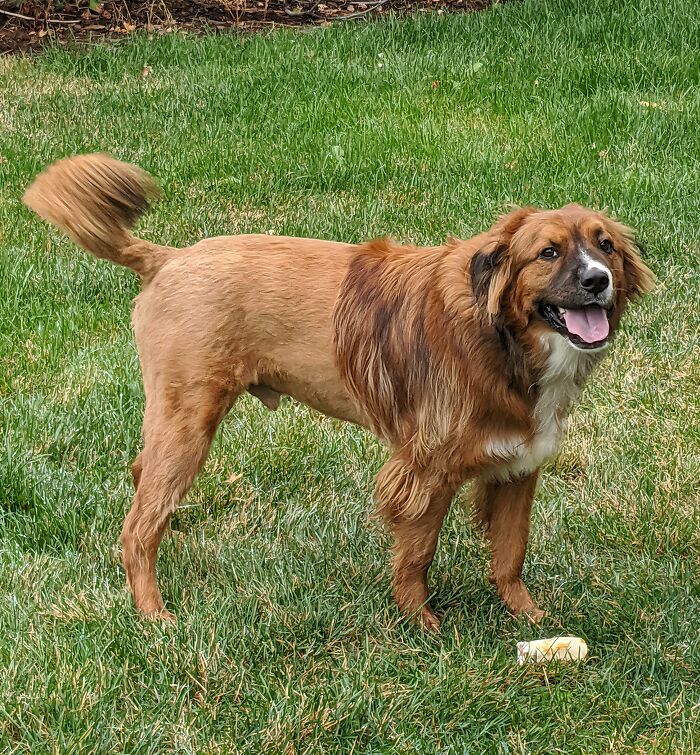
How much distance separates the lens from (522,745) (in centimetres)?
305

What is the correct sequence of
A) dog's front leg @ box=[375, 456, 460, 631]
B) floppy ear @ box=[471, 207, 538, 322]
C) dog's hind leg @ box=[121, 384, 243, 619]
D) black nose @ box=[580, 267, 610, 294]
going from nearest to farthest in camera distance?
black nose @ box=[580, 267, 610, 294] < floppy ear @ box=[471, 207, 538, 322] < dog's front leg @ box=[375, 456, 460, 631] < dog's hind leg @ box=[121, 384, 243, 619]

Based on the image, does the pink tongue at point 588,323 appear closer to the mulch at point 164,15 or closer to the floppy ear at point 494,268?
the floppy ear at point 494,268

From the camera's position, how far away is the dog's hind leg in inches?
144

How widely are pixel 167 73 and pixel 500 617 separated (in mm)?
7027

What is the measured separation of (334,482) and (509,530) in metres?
0.97

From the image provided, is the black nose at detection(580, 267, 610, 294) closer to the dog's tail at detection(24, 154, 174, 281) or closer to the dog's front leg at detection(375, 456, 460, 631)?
the dog's front leg at detection(375, 456, 460, 631)

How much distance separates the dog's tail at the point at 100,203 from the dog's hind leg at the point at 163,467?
1.69ft

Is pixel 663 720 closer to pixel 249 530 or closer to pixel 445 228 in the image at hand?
pixel 249 530

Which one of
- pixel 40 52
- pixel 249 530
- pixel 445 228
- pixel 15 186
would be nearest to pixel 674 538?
pixel 249 530

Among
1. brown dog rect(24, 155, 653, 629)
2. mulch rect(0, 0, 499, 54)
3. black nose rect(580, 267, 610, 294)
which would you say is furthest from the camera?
mulch rect(0, 0, 499, 54)

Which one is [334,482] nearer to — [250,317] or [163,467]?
[163,467]

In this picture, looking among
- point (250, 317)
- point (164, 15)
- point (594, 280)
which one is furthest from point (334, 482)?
point (164, 15)

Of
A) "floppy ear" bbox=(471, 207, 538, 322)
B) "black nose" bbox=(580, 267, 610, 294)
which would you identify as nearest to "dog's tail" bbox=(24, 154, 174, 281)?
"floppy ear" bbox=(471, 207, 538, 322)

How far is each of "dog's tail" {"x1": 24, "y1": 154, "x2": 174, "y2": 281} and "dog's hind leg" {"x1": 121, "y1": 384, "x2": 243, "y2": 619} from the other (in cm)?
51
